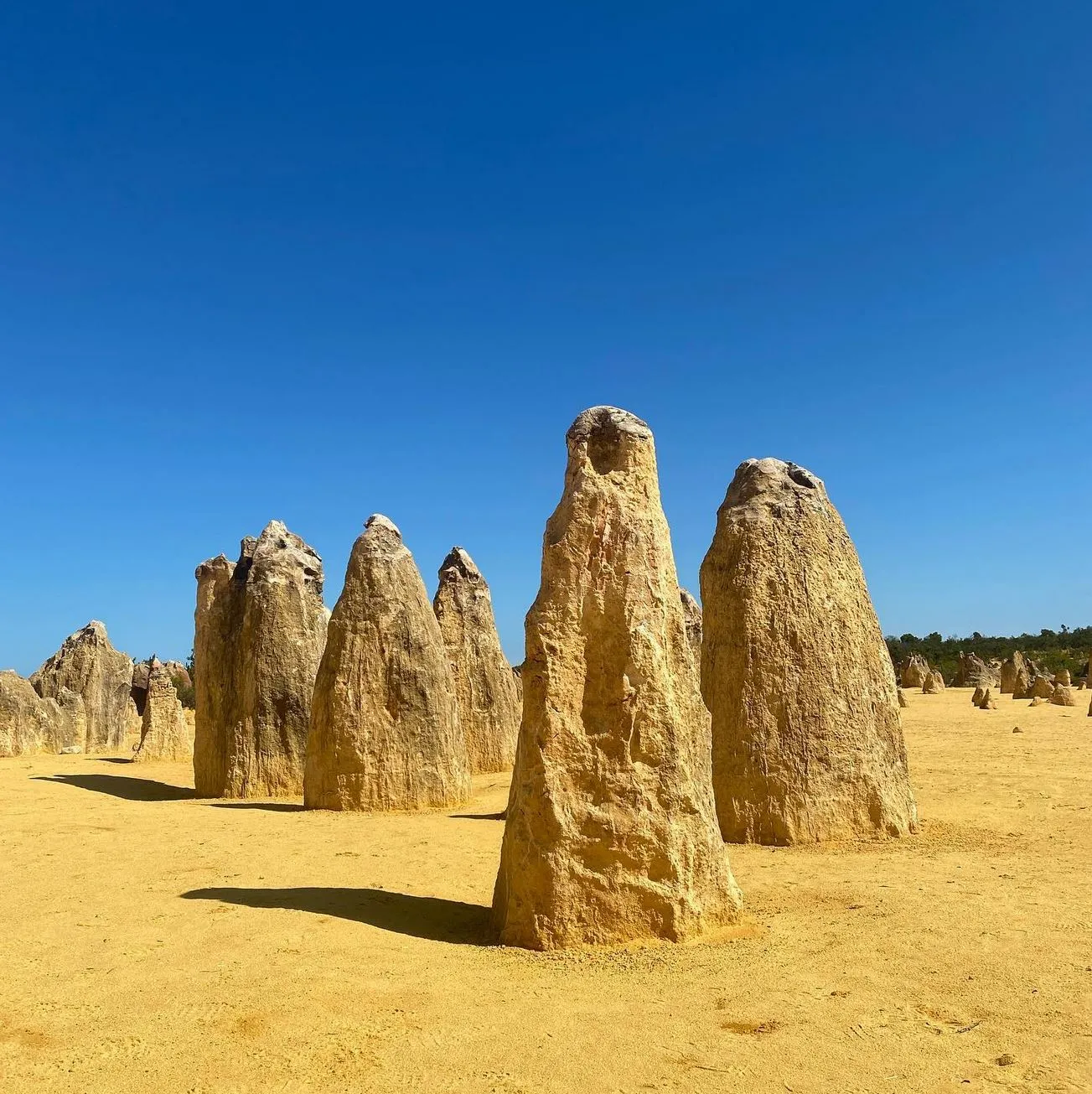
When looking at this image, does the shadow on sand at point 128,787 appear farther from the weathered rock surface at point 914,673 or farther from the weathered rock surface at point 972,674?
the weathered rock surface at point 972,674

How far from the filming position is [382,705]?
888 cm

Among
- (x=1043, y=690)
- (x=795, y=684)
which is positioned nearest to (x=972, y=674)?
(x=1043, y=690)

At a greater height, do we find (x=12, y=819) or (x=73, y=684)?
(x=73, y=684)

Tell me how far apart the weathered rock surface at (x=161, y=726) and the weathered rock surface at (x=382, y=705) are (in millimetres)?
7841

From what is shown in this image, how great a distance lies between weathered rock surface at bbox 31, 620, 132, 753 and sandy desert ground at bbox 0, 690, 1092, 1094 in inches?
545

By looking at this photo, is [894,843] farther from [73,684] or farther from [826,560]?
[73,684]

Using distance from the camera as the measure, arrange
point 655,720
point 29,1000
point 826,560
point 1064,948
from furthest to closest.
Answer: point 826,560 < point 655,720 < point 1064,948 < point 29,1000

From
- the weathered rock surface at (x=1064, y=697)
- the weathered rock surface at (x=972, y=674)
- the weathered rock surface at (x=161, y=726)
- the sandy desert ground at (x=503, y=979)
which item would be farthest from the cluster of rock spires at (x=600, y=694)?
the weathered rock surface at (x=972, y=674)

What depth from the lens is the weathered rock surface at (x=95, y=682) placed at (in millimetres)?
19375

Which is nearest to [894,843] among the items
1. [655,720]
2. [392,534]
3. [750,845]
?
[750,845]

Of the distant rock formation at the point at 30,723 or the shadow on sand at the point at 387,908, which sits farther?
the distant rock formation at the point at 30,723

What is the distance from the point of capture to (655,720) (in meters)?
4.35

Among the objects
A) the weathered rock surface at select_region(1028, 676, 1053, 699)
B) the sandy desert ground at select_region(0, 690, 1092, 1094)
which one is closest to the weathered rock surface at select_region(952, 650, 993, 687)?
the weathered rock surface at select_region(1028, 676, 1053, 699)

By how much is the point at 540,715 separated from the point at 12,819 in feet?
20.1
